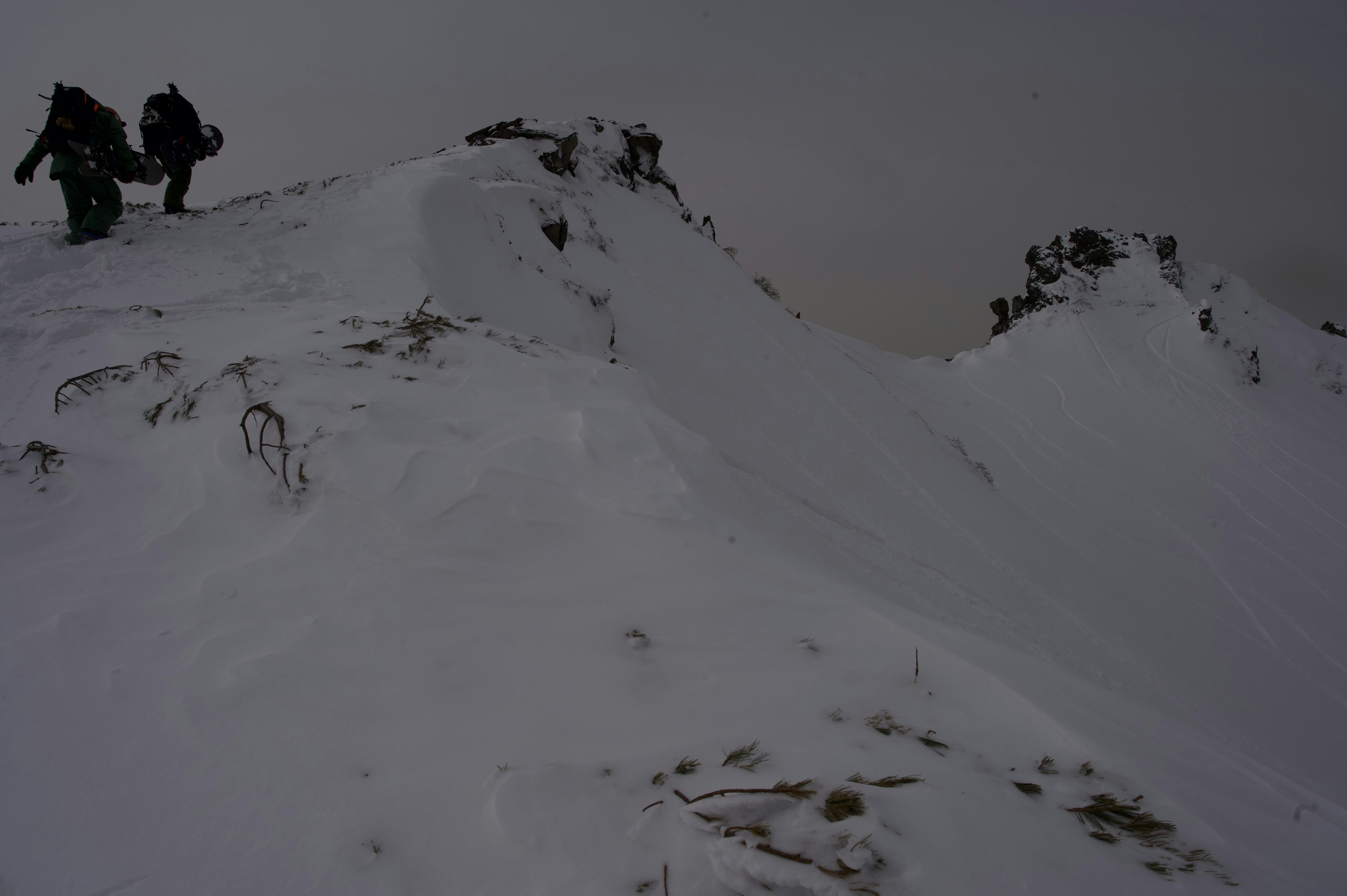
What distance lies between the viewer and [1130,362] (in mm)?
18422

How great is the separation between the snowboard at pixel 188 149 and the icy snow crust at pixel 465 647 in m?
1.18

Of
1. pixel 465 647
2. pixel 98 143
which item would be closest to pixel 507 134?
pixel 98 143

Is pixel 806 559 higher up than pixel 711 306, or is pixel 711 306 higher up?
pixel 711 306

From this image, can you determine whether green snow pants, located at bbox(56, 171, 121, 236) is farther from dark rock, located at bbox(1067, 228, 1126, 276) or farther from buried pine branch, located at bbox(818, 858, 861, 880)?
dark rock, located at bbox(1067, 228, 1126, 276)

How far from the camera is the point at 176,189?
22.0ft

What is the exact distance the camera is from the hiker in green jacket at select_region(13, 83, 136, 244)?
5438mm

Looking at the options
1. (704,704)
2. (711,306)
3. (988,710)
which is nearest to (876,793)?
(704,704)

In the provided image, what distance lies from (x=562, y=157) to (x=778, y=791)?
12.6 metres

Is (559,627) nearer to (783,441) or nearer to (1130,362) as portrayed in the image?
(783,441)

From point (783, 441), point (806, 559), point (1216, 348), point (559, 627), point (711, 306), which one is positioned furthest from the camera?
point (1216, 348)

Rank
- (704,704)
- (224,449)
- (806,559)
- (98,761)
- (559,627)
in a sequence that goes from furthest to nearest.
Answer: (806,559)
(224,449)
(559,627)
(704,704)
(98,761)

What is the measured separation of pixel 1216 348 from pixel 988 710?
75.3 feet

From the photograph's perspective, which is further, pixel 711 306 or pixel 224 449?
pixel 711 306

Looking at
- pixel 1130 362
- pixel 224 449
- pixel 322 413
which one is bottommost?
pixel 224 449
